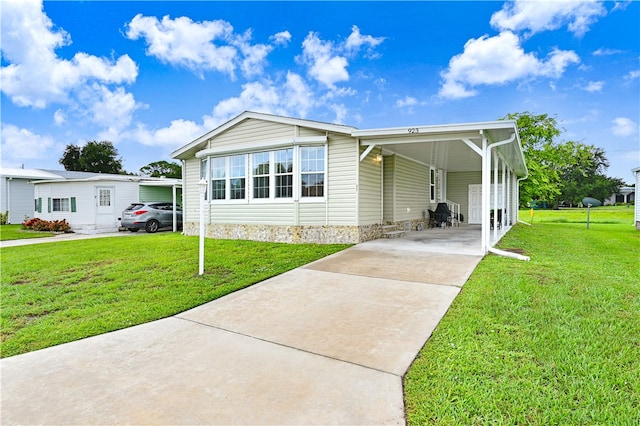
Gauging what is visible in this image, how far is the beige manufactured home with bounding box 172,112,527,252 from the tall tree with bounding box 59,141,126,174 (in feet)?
123

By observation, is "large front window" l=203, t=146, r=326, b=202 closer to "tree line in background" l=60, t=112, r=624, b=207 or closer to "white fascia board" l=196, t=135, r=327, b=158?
"white fascia board" l=196, t=135, r=327, b=158

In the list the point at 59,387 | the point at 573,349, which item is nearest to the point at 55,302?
the point at 59,387

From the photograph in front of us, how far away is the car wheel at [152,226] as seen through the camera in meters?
15.9

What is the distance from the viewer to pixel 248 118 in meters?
10.8

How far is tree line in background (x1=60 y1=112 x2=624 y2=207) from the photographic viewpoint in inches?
915

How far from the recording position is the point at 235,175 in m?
11.3

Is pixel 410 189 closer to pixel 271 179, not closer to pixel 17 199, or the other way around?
pixel 271 179

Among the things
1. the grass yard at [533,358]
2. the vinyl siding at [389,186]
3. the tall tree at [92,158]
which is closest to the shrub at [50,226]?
the vinyl siding at [389,186]

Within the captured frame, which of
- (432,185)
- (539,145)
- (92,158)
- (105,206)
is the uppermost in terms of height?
(92,158)

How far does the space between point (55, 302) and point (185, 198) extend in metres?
8.39

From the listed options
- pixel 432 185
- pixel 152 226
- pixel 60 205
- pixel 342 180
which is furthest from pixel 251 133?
pixel 60 205

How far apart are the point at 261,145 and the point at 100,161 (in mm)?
41845

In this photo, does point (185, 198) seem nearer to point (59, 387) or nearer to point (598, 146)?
point (59, 387)

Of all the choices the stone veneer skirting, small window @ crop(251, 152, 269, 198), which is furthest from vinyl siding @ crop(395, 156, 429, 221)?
small window @ crop(251, 152, 269, 198)
